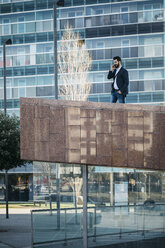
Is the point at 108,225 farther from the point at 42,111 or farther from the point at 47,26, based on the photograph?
the point at 47,26

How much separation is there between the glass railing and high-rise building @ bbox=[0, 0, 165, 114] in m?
34.8

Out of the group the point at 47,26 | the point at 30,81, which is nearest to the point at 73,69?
the point at 30,81

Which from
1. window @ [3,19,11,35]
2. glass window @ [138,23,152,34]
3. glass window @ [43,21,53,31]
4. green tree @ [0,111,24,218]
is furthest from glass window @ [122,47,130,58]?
green tree @ [0,111,24,218]

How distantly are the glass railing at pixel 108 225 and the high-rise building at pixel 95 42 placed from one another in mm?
34757

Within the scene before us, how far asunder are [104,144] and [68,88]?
31.0m

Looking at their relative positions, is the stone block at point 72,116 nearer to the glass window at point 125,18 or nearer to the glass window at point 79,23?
the glass window at point 125,18

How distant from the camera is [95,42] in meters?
50.1

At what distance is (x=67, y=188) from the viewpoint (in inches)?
556

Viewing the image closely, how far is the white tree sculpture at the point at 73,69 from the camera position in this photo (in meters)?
43.3

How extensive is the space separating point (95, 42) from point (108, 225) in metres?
38.2

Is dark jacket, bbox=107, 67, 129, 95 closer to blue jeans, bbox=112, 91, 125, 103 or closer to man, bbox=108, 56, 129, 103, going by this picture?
man, bbox=108, 56, 129, 103

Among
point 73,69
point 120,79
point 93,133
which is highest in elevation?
point 73,69

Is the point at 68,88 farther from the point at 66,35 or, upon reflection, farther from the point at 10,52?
the point at 10,52

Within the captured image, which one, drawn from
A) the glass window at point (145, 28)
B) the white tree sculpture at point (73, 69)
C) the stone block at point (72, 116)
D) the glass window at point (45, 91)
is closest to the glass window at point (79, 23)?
the white tree sculpture at point (73, 69)
